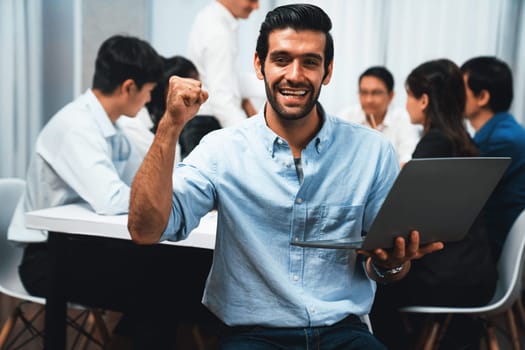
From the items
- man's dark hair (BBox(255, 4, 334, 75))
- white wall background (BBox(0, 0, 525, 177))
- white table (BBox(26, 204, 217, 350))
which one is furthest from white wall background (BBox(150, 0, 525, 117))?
man's dark hair (BBox(255, 4, 334, 75))

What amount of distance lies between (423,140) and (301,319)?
94cm

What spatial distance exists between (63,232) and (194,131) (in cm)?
100

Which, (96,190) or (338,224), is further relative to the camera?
(96,190)

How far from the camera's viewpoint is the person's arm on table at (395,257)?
42.8 inches

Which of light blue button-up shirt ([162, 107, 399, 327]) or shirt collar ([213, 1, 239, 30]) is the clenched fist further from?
shirt collar ([213, 1, 239, 30])

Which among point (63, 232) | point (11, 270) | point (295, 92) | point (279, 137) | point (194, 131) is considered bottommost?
point (11, 270)

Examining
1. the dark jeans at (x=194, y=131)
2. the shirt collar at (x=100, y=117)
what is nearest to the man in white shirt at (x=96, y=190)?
the shirt collar at (x=100, y=117)

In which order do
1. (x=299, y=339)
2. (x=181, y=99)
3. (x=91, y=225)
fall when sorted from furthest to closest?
1. (x=91, y=225)
2. (x=299, y=339)
3. (x=181, y=99)

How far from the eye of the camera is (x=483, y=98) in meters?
2.39

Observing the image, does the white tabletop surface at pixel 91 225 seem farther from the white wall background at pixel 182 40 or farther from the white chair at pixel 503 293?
the white wall background at pixel 182 40

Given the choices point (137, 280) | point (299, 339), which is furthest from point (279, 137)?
point (137, 280)

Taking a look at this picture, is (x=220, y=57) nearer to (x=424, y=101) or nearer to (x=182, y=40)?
(x=424, y=101)

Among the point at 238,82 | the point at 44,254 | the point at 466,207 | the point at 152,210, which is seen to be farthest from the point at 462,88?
the point at 44,254

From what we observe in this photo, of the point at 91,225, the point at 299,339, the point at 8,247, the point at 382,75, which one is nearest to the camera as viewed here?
the point at 299,339
